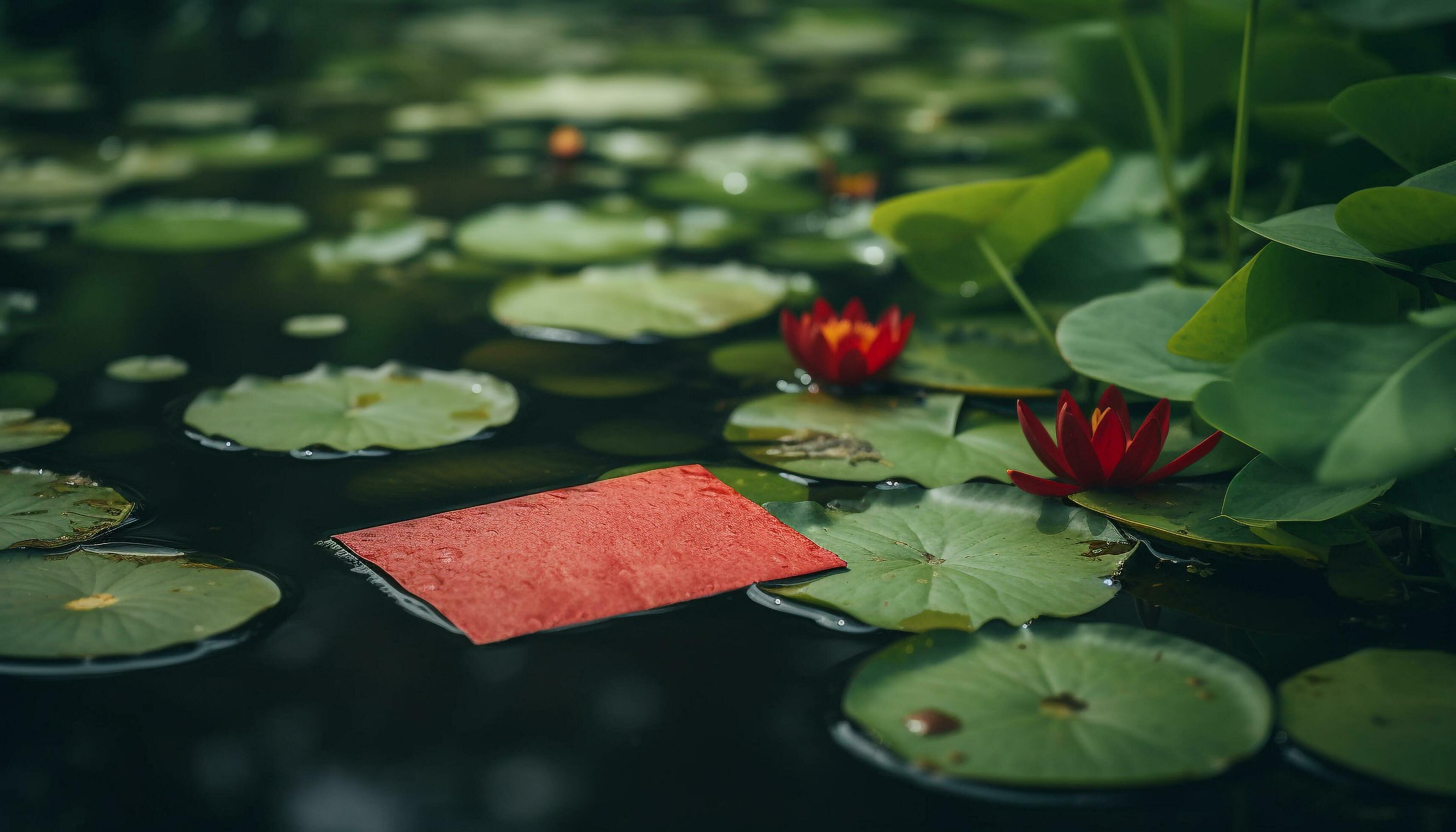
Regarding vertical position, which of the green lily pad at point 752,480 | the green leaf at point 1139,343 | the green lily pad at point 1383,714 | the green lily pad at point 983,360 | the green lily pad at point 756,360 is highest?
the green leaf at point 1139,343

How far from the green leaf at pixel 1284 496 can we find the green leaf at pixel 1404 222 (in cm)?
18

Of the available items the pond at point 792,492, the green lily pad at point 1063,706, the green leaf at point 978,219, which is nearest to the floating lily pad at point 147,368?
the pond at point 792,492

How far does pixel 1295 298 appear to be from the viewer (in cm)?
96

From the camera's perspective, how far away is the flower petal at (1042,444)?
1017 millimetres

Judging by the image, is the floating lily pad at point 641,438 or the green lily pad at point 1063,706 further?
the floating lily pad at point 641,438

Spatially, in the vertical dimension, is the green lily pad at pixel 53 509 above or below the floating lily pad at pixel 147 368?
below

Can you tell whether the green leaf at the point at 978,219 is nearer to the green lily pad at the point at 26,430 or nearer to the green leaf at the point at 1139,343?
the green leaf at the point at 1139,343

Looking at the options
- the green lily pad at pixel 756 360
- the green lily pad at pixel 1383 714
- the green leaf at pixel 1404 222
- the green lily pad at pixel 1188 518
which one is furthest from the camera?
the green lily pad at pixel 756 360

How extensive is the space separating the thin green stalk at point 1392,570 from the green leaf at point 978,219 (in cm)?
57

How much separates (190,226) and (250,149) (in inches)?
24.4

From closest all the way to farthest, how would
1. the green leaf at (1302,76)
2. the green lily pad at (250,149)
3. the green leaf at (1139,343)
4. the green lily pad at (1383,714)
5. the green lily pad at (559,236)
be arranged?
the green lily pad at (1383,714) → the green leaf at (1139,343) → the green leaf at (1302,76) → the green lily pad at (559,236) → the green lily pad at (250,149)

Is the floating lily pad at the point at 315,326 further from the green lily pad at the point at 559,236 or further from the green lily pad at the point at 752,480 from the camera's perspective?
the green lily pad at the point at 752,480

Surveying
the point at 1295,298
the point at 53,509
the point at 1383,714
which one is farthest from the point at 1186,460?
the point at 53,509

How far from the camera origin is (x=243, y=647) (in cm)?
84
